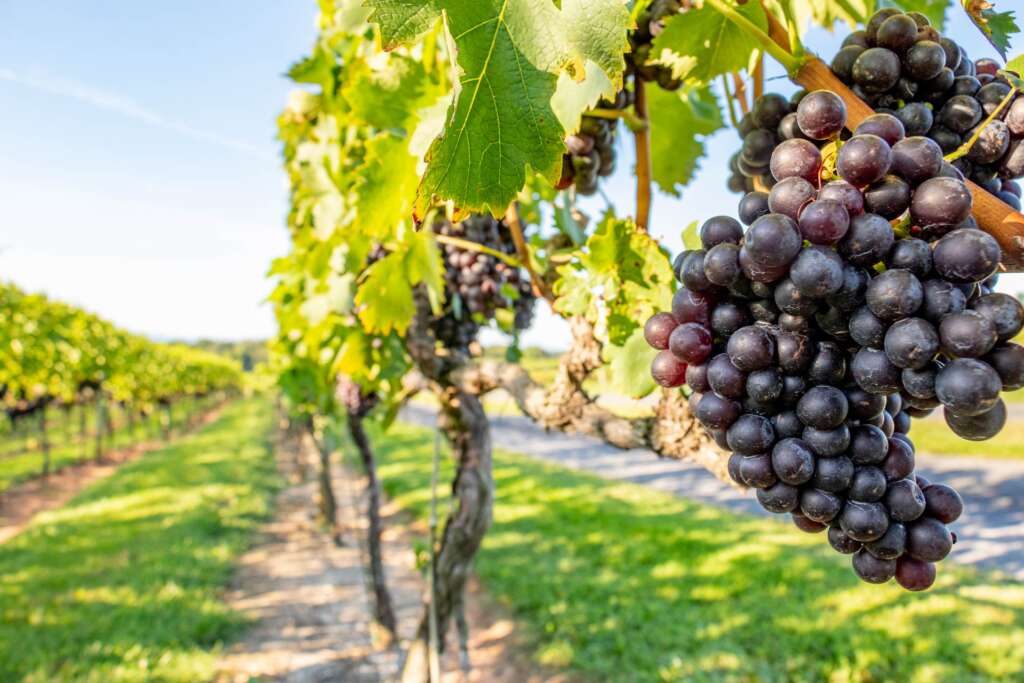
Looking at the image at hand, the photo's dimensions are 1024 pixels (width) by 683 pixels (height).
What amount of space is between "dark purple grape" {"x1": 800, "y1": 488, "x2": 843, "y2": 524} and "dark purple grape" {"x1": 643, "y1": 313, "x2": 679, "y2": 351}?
27 cm

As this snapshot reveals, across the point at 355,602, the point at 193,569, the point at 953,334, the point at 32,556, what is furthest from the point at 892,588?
the point at 32,556

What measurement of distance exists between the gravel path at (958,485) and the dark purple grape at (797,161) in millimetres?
5417

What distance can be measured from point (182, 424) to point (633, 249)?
33.4 m

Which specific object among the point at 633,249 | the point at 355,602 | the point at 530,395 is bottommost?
the point at 355,602

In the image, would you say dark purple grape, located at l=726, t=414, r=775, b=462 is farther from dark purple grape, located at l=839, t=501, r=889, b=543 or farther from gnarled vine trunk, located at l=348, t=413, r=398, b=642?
gnarled vine trunk, located at l=348, t=413, r=398, b=642

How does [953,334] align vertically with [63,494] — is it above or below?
above

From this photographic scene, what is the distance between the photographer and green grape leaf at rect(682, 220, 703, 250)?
1097mm

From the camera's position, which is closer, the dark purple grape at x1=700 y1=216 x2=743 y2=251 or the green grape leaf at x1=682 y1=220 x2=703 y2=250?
the dark purple grape at x1=700 y1=216 x2=743 y2=251

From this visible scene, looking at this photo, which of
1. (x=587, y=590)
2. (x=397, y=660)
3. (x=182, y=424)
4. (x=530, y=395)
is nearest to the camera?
(x=530, y=395)

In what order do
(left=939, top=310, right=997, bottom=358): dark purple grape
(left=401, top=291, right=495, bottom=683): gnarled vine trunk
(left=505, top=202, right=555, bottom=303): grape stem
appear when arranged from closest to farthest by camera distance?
(left=939, top=310, right=997, bottom=358): dark purple grape < (left=505, top=202, right=555, bottom=303): grape stem < (left=401, top=291, right=495, bottom=683): gnarled vine trunk

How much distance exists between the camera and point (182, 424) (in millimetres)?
30406

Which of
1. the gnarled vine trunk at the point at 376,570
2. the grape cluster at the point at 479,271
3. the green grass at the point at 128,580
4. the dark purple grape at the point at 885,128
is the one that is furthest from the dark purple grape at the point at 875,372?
the green grass at the point at 128,580

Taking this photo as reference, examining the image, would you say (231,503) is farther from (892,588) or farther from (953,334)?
(953,334)

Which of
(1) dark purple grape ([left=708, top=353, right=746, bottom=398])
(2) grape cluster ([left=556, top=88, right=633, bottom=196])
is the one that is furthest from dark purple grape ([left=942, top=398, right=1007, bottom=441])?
(2) grape cluster ([left=556, top=88, right=633, bottom=196])
